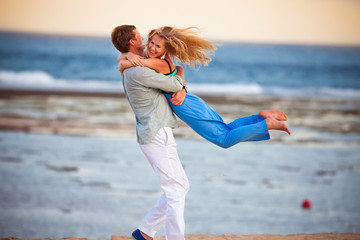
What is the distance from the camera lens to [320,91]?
26.9 metres

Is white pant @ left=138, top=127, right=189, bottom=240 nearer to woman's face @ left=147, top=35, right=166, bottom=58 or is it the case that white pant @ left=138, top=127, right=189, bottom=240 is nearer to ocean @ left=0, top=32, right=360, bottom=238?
woman's face @ left=147, top=35, right=166, bottom=58

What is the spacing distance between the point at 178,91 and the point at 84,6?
37342 mm

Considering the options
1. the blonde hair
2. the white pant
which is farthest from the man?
the blonde hair

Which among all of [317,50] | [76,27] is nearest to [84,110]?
[76,27]

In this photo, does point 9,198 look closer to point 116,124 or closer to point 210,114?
point 210,114

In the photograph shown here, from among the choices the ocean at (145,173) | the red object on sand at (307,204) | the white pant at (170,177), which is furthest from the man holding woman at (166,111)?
the red object on sand at (307,204)

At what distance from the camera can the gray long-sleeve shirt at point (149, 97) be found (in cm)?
341

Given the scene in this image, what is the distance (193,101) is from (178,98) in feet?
0.67

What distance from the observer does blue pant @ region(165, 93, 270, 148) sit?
3598 millimetres

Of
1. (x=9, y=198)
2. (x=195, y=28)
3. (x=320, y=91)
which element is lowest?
(x=9, y=198)

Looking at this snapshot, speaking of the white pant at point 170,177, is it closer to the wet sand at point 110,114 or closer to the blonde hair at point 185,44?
the blonde hair at point 185,44

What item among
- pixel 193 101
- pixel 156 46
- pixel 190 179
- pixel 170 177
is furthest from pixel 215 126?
pixel 190 179

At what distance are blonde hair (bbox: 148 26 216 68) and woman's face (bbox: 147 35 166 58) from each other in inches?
1.2

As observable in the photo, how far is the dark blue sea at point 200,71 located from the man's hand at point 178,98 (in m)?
20.3
